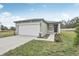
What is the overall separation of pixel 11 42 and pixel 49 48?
741 millimetres

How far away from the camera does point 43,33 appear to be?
4.16 m

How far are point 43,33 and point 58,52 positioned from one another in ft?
1.56

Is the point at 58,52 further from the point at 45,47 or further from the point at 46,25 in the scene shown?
the point at 46,25

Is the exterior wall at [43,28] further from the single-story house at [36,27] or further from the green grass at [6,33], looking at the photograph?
the green grass at [6,33]

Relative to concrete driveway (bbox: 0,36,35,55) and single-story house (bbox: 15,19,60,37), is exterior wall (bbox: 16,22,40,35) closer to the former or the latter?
single-story house (bbox: 15,19,60,37)

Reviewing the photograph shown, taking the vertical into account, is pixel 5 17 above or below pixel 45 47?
above

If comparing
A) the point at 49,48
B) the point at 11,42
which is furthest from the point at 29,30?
the point at 49,48

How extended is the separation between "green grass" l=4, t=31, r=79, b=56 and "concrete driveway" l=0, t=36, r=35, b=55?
8 cm

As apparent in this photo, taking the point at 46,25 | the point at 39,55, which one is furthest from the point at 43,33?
the point at 39,55

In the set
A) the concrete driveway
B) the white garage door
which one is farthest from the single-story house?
the concrete driveway

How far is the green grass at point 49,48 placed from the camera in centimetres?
398

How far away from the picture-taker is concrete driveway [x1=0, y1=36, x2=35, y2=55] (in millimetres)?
4015

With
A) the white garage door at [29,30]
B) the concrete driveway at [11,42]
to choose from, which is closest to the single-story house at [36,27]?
A: the white garage door at [29,30]

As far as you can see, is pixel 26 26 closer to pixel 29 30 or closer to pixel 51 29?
pixel 29 30
